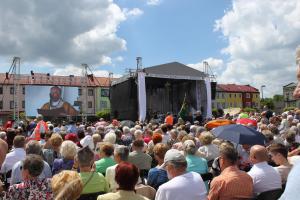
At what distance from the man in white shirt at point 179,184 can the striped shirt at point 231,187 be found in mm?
252

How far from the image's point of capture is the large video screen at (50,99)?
4659 centimetres

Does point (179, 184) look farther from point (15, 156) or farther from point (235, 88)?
point (235, 88)

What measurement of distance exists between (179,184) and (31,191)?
1.41m

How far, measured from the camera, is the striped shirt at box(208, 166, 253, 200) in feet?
13.6

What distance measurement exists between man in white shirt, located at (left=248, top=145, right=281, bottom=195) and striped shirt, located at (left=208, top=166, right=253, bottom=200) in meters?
0.22

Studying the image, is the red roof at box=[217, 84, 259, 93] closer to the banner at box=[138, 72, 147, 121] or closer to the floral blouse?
the banner at box=[138, 72, 147, 121]

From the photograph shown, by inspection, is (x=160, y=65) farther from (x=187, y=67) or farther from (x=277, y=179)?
(x=277, y=179)

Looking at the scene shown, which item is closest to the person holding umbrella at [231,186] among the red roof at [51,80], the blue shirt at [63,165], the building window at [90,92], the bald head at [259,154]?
the bald head at [259,154]

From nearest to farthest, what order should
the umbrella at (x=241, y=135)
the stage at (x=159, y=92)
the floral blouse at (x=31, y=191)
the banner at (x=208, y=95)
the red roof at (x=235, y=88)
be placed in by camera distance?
the floral blouse at (x=31, y=191)
the umbrella at (x=241, y=135)
the stage at (x=159, y=92)
the banner at (x=208, y=95)
the red roof at (x=235, y=88)

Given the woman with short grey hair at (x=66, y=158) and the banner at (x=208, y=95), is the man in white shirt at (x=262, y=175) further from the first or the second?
the banner at (x=208, y=95)

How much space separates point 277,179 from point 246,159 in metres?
2.19

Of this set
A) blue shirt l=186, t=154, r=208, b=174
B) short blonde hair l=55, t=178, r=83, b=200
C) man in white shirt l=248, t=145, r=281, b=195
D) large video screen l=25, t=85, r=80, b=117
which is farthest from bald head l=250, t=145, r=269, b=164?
large video screen l=25, t=85, r=80, b=117

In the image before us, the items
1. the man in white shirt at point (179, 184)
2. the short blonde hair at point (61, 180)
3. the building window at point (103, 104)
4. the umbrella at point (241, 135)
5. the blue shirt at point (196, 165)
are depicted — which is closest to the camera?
the short blonde hair at point (61, 180)

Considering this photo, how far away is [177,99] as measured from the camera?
31281 millimetres
